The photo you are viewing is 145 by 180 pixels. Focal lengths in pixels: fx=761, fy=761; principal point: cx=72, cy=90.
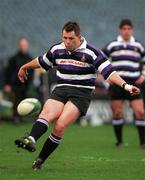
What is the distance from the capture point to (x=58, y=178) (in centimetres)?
974

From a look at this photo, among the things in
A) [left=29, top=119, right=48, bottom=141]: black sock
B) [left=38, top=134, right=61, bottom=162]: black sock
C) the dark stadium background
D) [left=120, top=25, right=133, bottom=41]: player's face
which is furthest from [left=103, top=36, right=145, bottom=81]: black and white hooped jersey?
[left=29, top=119, right=48, bottom=141]: black sock

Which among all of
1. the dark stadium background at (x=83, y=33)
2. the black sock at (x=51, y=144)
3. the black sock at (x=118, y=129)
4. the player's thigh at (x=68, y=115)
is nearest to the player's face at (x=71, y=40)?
the player's thigh at (x=68, y=115)

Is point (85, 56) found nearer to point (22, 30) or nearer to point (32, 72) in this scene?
point (32, 72)

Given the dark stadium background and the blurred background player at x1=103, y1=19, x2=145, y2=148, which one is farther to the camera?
the blurred background player at x1=103, y1=19, x2=145, y2=148

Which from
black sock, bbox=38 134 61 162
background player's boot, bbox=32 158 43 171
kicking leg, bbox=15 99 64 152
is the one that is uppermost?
kicking leg, bbox=15 99 64 152

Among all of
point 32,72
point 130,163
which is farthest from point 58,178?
point 32,72

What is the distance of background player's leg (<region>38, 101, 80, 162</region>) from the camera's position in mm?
10367

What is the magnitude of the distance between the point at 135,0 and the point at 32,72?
544cm

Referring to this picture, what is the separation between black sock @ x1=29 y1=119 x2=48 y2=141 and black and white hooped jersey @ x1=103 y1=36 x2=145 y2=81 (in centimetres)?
477

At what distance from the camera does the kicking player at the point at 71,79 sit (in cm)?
1047

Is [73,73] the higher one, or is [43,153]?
[73,73]

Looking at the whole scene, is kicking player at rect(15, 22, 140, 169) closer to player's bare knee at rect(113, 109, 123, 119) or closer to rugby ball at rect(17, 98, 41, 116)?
rugby ball at rect(17, 98, 41, 116)

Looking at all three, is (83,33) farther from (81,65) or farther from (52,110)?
(52,110)

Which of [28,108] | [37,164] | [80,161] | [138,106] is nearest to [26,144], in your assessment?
[37,164]
